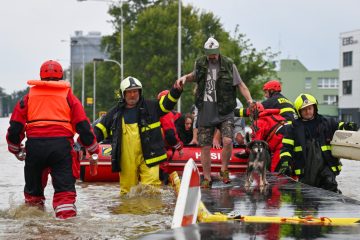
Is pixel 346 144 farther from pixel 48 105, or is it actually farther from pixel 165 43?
pixel 165 43

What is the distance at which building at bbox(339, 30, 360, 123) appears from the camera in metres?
85.9

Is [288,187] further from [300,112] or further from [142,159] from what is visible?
[142,159]

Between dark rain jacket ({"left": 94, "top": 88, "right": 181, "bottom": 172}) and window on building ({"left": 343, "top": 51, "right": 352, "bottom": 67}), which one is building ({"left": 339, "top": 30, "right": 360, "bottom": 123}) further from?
dark rain jacket ({"left": 94, "top": 88, "right": 181, "bottom": 172})

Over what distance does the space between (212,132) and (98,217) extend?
195 cm

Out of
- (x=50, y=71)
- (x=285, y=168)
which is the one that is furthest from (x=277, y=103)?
(x=50, y=71)

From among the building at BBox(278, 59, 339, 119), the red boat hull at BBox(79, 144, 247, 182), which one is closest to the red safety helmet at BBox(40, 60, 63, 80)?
the red boat hull at BBox(79, 144, 247, 182)

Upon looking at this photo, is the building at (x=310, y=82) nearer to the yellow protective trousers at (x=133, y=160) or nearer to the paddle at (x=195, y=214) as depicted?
the yellow protective trousers at (x=133, y=160)

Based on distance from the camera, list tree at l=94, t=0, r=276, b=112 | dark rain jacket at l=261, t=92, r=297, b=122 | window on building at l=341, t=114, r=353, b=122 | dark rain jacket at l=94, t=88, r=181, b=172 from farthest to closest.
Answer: window on building at l=341, t=114, r=353, b=122
tree at l=94, t=0, r=276, b=112
dark rain jacket at l=261, t=92, r=297, b=122
dark rain jacket at l=94, t=88, r=181, b=172

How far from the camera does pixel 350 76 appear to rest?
86.9 m

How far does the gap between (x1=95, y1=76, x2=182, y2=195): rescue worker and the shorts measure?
2.40ft

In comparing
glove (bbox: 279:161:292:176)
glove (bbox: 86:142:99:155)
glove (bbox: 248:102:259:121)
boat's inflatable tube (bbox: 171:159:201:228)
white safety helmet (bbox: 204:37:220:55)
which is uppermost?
white safety helmet (bbox: 204:37:220:55)

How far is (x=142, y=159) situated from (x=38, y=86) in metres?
2.46

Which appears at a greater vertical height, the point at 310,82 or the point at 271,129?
the point at 310,82

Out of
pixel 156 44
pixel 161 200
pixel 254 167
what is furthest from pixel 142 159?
pixel 156 44
